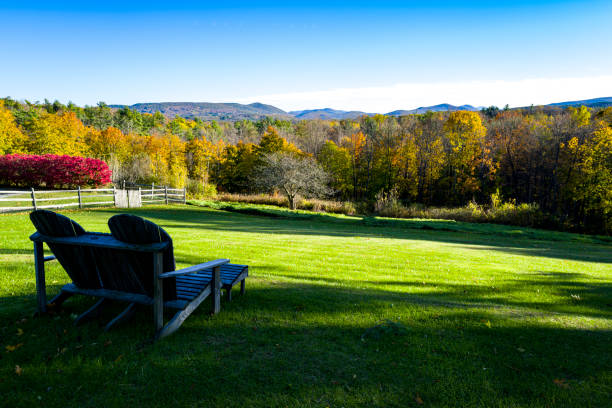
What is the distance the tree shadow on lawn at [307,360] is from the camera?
9.70 feet

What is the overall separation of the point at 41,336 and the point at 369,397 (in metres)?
3.76

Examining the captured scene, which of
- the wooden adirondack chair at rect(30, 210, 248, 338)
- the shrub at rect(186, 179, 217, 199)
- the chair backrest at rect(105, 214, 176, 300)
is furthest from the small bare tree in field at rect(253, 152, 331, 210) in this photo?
the chair backrest at rect(105, 214, 176, 300)

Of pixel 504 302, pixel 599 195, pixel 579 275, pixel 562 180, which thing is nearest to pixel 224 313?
pixel 504 302

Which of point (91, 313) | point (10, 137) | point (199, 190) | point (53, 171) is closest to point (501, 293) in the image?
point (91, 313)

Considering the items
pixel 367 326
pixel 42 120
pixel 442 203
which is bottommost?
pixel 442 203

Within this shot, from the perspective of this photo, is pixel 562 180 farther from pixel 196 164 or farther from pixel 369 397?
pixel 196 164

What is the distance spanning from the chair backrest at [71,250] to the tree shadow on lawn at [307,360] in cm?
61

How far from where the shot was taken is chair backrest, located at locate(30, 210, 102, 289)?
151 inches

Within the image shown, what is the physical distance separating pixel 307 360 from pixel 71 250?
10.0 feet

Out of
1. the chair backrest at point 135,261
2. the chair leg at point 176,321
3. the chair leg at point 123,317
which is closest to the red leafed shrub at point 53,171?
the chair leg at point 123,317

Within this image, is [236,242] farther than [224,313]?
Yes

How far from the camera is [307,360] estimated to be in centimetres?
351

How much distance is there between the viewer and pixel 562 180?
1725 inches

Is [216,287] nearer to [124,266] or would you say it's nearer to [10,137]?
[124,266]
